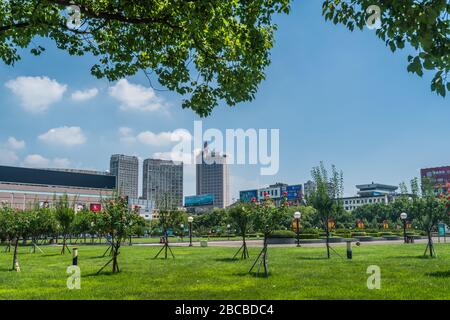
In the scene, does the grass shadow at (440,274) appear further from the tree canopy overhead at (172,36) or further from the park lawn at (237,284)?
the tree canopy overhead at (172,36)

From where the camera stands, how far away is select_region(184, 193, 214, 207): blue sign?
172 metres

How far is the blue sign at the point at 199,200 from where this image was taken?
172 metres

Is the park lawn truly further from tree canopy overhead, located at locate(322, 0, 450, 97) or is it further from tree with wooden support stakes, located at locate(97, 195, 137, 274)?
tree canopy overhead, located at locate(322, 0, 450, 97)

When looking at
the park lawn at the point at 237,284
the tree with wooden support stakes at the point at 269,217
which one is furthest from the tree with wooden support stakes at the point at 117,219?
the tree with wooden support stakes at the point at 269,217

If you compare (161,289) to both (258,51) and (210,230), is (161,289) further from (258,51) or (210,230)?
(210,230)

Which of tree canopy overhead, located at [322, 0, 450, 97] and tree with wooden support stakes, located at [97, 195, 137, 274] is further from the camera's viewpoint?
tree with wooden support stakes, located at [97, 195, 137, 274]

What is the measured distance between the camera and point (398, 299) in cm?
1002

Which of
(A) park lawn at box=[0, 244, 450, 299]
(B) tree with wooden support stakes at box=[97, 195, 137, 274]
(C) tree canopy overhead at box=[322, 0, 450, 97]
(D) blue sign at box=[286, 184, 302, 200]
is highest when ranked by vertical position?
(D) blue sign at box=[286, 184, 302, 200]

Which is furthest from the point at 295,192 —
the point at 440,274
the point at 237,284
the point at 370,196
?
the point at 237,284

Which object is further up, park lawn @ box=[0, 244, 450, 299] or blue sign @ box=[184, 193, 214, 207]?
blue sign @ box=[184, 193, 214, 207]

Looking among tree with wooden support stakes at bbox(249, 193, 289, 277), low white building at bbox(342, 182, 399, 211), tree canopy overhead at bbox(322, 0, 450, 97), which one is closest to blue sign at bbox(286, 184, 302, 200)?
low white building at bbox(342, 182, 399, 211)

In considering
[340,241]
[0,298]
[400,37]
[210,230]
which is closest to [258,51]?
[400,37]
